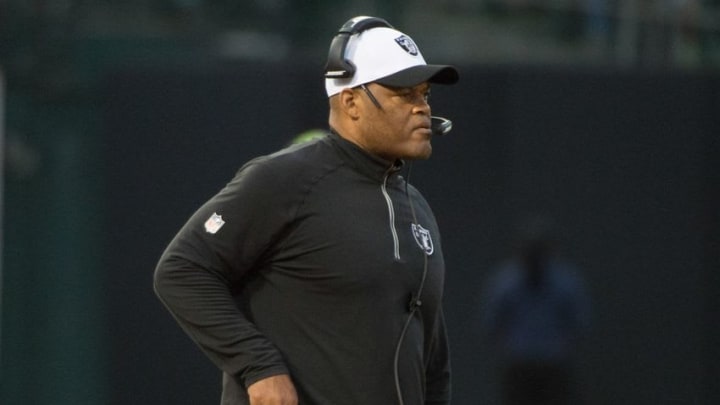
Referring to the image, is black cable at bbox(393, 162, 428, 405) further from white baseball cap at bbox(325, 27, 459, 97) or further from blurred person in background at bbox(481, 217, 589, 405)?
blurred person in background at bbox(481, 217, 589, 405)

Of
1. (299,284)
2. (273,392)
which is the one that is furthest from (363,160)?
(273,392)

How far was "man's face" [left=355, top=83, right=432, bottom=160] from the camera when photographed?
14.5 ft

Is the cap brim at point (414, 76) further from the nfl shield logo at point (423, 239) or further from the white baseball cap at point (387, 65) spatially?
the nfl shield logo at point (423, 239)

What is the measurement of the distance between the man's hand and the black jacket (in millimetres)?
31

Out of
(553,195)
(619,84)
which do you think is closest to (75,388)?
(553,195)

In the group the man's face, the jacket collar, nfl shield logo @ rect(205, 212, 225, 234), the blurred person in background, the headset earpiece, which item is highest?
the headset earpiece

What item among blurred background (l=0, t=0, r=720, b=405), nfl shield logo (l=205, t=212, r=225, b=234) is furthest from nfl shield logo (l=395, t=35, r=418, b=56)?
blurred background (l=0, t=0, r=720, b=405)

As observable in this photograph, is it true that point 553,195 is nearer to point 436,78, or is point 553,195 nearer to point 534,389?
point 534,389

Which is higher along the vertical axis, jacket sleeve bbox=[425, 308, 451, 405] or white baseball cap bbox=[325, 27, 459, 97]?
white baseball cap bbox=[325, 27, 459, 97]

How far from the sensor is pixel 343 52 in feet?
14.6

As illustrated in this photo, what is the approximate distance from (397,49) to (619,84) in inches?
264

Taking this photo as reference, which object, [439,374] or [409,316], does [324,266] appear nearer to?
[409,316]

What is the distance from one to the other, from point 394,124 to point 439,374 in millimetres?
800

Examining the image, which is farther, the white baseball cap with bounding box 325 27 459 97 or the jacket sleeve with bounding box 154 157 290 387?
the white baseball cap with bounding box 325 27 459 97
